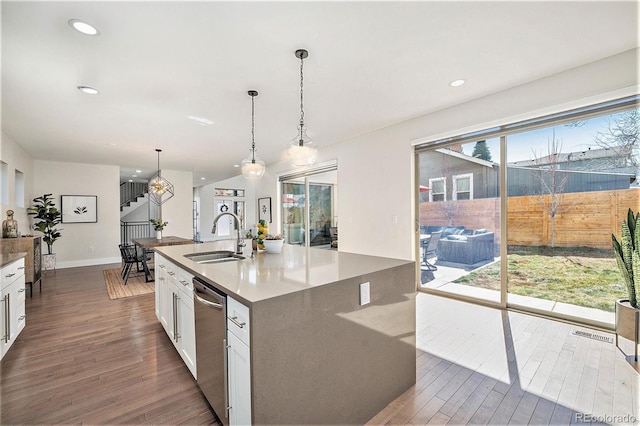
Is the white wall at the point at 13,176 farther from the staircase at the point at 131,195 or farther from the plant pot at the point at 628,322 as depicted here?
the plant pot at the point at 628,322

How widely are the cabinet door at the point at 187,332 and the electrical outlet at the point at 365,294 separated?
116 centimetres

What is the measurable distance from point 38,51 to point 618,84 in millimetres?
5140

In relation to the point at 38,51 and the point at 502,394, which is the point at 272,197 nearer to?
the point at 38,51

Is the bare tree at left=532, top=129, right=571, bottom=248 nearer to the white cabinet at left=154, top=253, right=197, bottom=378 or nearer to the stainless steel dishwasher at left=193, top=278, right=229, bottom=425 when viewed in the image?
the stainless steel dishwasher at left=193, top=278, right=229, bottom=425

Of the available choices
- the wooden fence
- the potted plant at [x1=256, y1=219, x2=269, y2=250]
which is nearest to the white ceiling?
the wooden fence

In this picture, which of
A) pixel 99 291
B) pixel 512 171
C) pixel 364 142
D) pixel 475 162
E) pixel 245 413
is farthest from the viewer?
pixel 364 142

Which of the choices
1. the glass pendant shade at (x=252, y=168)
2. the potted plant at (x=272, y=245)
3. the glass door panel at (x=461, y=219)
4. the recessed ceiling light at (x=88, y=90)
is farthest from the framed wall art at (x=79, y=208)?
the glass door panel at (x=461, y=219)

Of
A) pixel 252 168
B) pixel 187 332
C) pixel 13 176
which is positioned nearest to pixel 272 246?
pixel 187 332

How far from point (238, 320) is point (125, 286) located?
15.5 ft

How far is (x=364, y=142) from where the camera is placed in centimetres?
505

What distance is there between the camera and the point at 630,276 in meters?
2.40

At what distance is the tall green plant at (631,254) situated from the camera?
92.4 inches

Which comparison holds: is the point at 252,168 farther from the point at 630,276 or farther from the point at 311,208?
the point at 630,276

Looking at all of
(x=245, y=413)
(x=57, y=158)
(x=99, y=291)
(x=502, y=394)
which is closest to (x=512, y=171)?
Result: (x=502, y=394)
